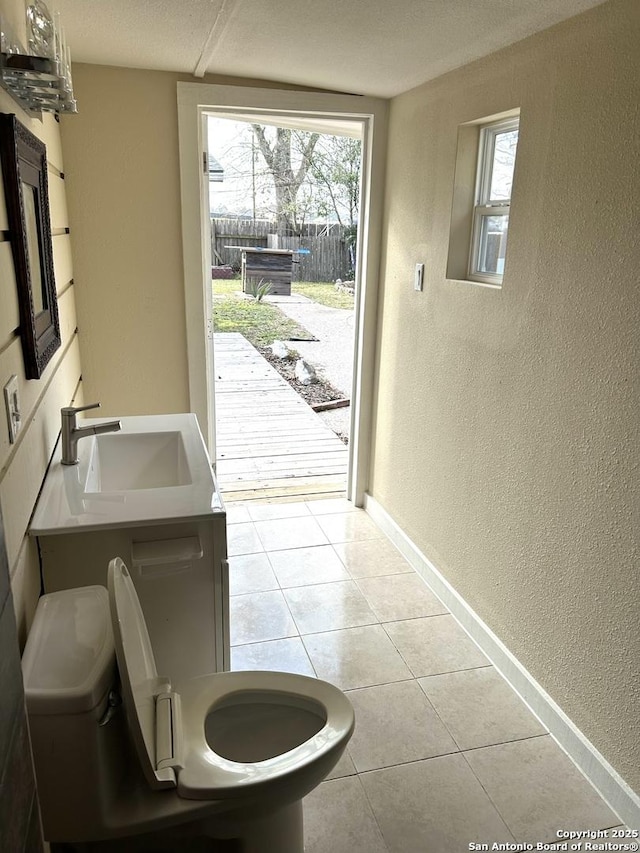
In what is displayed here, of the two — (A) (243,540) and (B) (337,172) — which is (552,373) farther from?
(B) (337,172)

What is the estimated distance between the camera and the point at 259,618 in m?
2.52

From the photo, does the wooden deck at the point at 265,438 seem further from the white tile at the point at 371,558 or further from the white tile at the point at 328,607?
the white tile at the point at 328,607

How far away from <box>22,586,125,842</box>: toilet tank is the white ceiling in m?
1.77

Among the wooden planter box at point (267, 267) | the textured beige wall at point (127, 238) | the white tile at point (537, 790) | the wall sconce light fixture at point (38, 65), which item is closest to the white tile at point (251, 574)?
the textured beige wall at point (127, 238)

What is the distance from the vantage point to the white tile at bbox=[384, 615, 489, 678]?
2.29 meters

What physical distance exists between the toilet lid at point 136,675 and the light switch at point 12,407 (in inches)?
13.7

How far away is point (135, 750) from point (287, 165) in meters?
4.40

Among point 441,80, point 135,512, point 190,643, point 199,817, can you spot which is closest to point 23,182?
point 135,512

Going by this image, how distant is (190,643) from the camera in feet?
5.65

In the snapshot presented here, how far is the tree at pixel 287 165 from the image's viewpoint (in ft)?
15.0

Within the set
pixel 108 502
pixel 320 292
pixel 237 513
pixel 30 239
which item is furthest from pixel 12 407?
pixel 320 292

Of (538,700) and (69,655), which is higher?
(69,655)

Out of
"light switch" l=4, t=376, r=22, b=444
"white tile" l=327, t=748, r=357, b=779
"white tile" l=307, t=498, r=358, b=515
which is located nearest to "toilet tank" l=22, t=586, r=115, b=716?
"light switch" l=4, t=376, r=22, b=444

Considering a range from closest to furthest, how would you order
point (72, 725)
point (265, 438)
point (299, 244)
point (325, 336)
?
1. point (72, 725)
2. point (265, 438)
3. point (299, 244)
4. point (325, 336)
